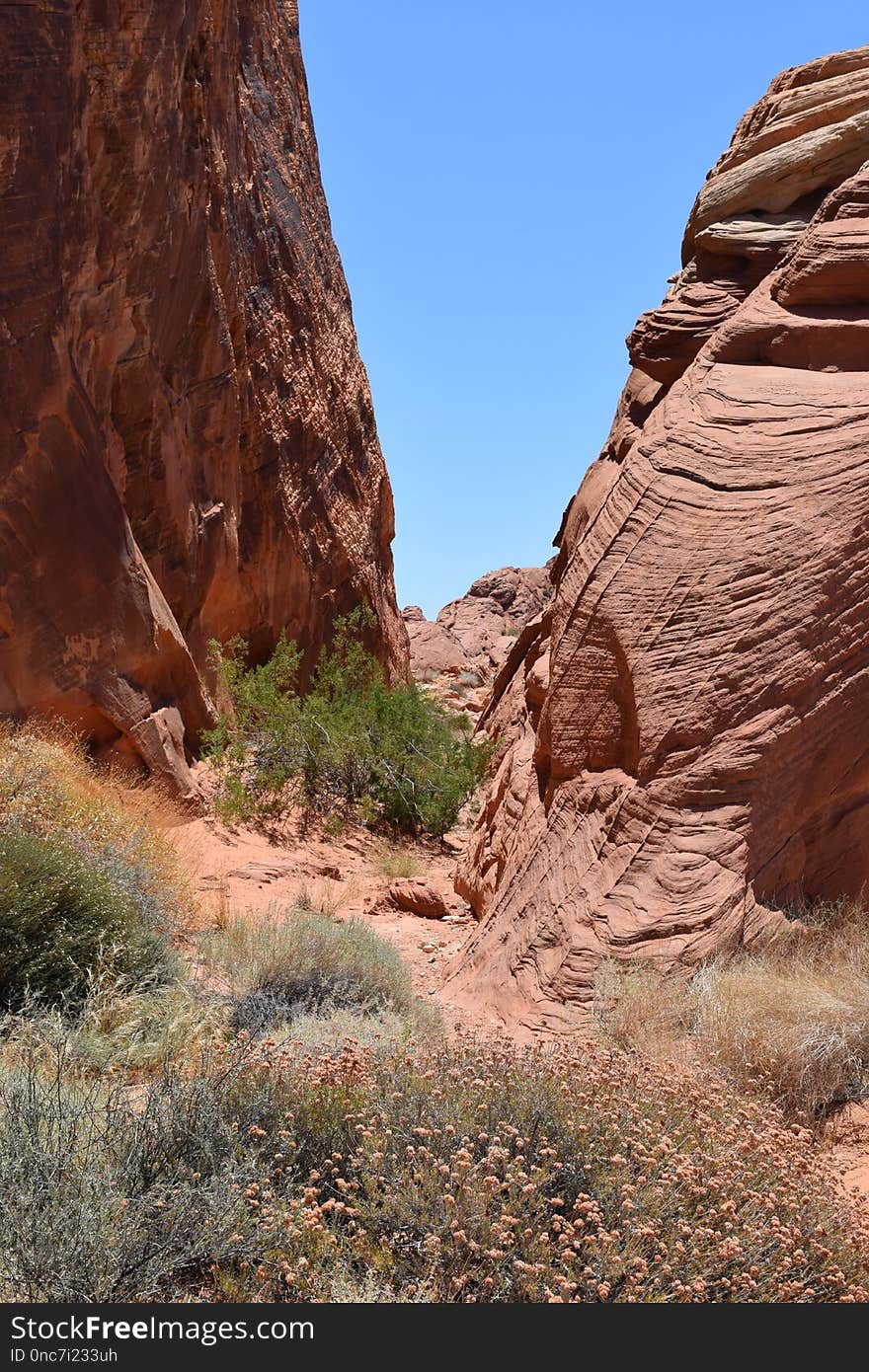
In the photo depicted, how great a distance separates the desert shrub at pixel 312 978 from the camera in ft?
18.2

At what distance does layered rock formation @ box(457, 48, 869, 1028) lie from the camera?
19.8ft

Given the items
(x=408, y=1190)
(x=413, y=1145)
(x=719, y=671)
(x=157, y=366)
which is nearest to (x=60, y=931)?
(x=413, y=1145)

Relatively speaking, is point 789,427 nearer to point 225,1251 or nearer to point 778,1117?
point 778,1117

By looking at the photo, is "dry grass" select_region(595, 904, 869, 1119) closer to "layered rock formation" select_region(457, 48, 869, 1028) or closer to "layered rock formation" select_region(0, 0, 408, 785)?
"layered rock formation" select_region(457, 48, 869, 1028)

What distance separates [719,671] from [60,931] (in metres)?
3.81

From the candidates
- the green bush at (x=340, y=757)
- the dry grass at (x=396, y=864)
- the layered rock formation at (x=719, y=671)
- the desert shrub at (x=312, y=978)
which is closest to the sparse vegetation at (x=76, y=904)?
the desert shrub at (x=312, y=978)

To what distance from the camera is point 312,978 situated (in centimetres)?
630

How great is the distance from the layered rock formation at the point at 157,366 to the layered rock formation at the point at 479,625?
701 inches

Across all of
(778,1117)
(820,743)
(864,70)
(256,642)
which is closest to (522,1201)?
(778,1117)

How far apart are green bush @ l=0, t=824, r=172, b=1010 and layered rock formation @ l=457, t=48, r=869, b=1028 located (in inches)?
80.4

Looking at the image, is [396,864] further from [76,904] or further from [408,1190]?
[408,1190]

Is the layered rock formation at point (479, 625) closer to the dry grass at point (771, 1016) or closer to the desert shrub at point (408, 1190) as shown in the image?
the dry grass at point (771, 1016)

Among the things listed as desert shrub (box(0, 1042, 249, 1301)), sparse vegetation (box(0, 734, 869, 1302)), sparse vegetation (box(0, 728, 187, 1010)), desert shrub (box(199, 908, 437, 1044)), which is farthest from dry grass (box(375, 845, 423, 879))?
desert shrub (box(0, 1042, 249, 1301))

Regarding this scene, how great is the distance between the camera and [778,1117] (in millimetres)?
4449
